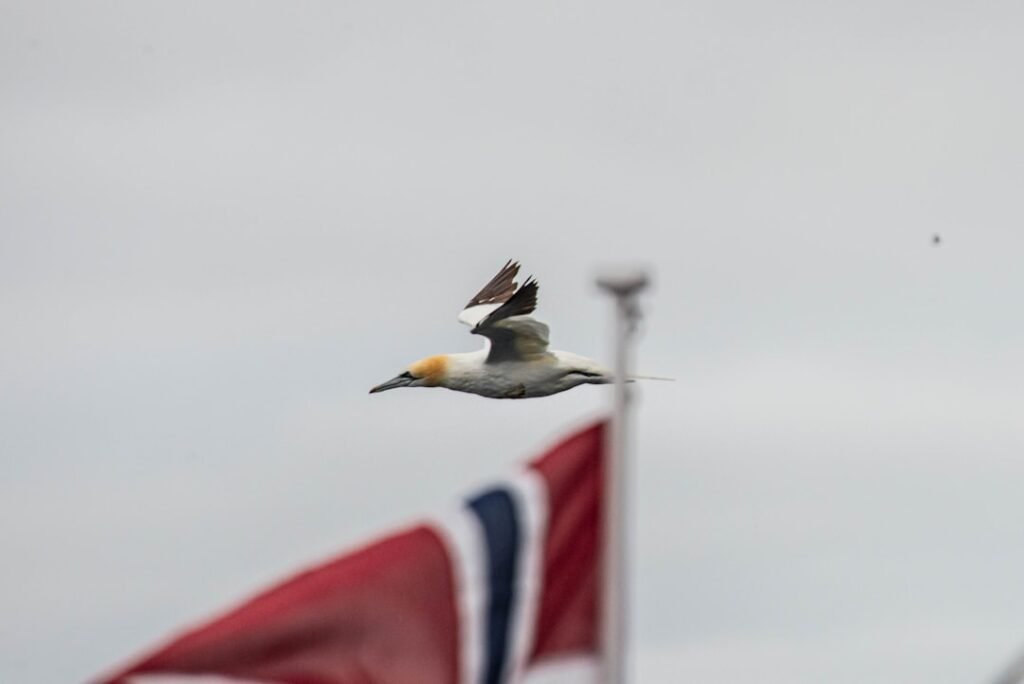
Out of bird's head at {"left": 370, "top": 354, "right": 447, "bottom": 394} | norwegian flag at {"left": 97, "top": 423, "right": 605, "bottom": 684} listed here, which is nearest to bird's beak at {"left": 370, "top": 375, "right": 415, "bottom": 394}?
bird's head at {"left": 370, "top": 354, "right": 447, "bottom": 394}

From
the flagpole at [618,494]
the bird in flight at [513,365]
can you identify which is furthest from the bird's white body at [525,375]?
the flagpole at [618,494]

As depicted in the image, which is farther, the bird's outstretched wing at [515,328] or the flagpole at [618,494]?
the bird's outstretched wing at [515,328]

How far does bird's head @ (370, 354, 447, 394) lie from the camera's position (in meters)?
53.1

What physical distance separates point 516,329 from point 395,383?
536cm

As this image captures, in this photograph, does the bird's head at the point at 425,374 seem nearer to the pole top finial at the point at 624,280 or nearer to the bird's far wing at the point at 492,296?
the bird's far wing at the point at 492,296

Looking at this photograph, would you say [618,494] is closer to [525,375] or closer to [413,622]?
[413,622]

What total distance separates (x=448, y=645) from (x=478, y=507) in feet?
3.13

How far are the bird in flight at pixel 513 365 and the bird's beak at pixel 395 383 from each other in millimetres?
792

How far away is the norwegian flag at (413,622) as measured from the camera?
19438mm

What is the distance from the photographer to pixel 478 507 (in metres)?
19.6

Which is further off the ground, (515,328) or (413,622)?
(515,328)

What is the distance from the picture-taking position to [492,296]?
190ft

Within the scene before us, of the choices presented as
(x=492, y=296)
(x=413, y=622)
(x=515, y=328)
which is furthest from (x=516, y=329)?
(x=413, y=622)

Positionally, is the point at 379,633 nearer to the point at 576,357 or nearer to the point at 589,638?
the point at 589,638
